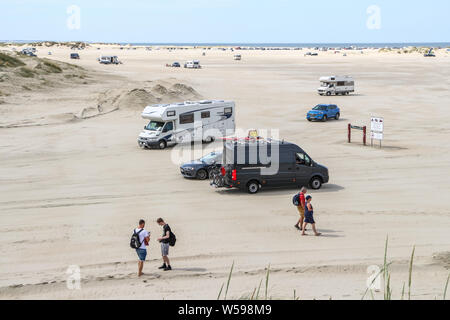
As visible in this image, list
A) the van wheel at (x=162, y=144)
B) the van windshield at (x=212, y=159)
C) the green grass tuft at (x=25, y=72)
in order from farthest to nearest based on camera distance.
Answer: the green grass tuft at (x=25, y=72)
the van wheel at (x=162, y=144)
the van windshield at (x=212, y=159)

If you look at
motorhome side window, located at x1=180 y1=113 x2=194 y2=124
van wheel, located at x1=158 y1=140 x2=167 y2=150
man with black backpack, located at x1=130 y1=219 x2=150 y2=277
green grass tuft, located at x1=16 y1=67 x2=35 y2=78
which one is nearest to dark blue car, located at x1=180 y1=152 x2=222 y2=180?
van wheel, located at x1=158 y1=140 x2=167 y2=150

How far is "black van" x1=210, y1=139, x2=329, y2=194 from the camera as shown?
2203 centimetres

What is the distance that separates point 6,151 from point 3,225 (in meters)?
15.0

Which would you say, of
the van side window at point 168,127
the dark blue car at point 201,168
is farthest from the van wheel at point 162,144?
the dark blue car at point 201,168

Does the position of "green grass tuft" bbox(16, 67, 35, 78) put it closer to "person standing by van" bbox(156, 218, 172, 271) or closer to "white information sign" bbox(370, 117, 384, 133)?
"white information sign" bbox(370, 117, 384, 133)

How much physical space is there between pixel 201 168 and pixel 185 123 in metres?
9.85

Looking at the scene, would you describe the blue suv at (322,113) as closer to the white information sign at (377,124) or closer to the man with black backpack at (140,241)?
the white information sign at (377,124)

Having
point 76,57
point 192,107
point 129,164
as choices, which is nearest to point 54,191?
point 129,164

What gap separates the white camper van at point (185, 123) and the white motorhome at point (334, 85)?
2883 centimetres

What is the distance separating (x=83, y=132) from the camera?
38562mm

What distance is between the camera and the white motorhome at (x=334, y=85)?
6294cm

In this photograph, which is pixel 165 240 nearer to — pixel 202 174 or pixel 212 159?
pixel 202 174

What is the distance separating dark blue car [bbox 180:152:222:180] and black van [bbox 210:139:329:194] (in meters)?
1.43

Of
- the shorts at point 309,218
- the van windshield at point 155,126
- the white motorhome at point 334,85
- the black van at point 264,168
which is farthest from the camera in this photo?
the white motorhome at point 334,85
